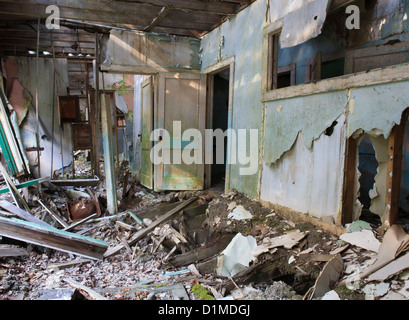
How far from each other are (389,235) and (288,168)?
1553 mm

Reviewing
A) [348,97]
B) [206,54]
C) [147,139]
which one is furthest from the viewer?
[147,139]

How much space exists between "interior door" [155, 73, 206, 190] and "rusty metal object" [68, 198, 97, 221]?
153cm

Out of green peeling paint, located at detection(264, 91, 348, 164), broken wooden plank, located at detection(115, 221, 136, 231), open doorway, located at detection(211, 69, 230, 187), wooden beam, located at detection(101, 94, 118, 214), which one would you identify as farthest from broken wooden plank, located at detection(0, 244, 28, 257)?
open doorway, located at detection(211, 69, 230, 187)

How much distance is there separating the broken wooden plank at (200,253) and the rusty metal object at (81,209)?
8.18 feet

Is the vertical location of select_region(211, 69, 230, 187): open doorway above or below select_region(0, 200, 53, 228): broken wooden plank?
above

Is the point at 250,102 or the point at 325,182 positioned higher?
the point at 250,102

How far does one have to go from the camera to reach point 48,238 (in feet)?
13.2

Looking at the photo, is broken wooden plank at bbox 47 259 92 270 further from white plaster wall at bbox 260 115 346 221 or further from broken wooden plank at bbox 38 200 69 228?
white plaster wall at bbox 260 115 346 221

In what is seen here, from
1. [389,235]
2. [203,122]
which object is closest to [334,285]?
[389,235]

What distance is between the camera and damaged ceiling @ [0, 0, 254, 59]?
5.04 metres

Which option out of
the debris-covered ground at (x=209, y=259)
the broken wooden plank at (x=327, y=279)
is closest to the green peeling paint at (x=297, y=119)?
A: the debris-covered ground at (x=209, y=259)

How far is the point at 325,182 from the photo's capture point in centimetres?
353
